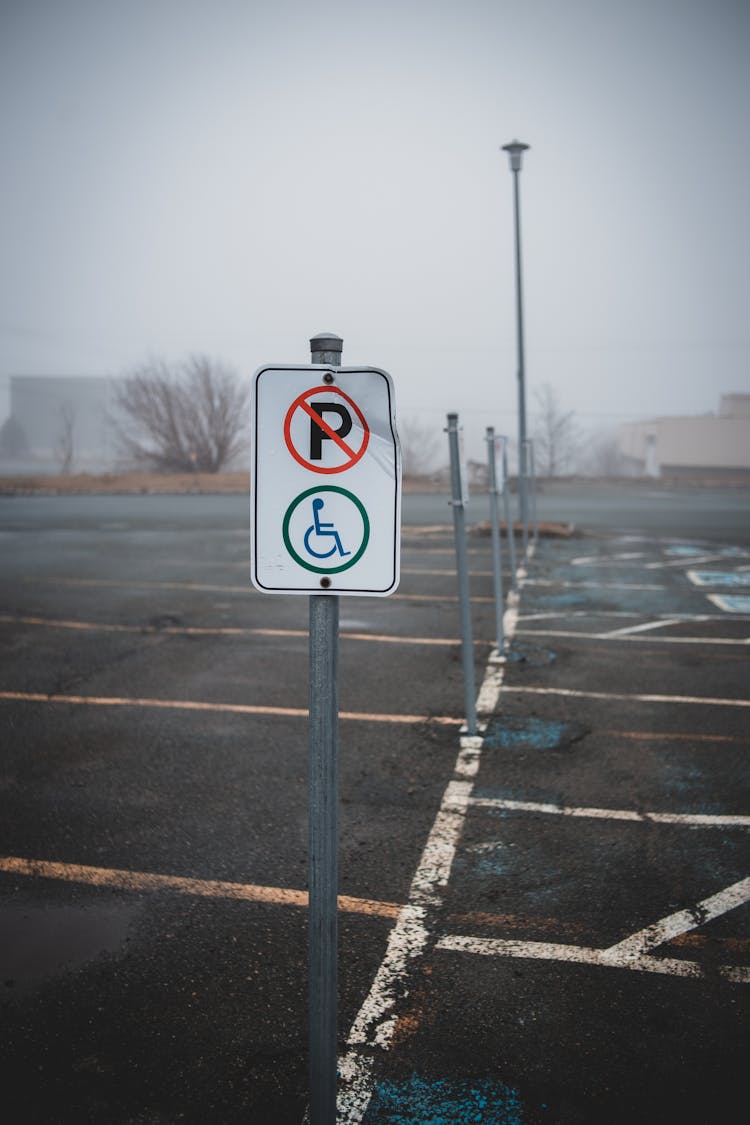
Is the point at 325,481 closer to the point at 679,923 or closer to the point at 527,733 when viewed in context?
the point at 679,923

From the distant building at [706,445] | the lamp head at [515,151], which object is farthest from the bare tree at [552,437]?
the lamp head at [515,151]

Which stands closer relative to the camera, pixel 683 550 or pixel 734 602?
pixel 734 602

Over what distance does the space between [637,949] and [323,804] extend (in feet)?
6.50

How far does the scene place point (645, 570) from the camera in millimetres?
13500

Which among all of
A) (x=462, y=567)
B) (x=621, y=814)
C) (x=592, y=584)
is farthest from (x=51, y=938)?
(x=592, y=584)

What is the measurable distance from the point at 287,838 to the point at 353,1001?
131cm

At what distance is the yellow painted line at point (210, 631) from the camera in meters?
8.58

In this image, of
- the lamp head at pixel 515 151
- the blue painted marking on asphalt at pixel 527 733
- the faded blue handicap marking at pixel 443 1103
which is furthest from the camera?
the lamp head at pixel 515 151

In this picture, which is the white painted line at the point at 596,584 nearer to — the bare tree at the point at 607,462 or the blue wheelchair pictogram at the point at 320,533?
the blue wheelchair pictogram at the point at 320,533

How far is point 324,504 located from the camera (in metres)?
1.78

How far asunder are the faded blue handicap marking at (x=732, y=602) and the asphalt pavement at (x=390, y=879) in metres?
1.61

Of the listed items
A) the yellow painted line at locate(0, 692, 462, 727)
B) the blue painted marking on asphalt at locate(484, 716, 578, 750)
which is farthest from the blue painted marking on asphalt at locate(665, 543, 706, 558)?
the yellow painted line at locate(0, 692, 462, 727)

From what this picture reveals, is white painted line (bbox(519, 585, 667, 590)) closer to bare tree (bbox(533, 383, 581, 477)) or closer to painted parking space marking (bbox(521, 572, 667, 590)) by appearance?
painted parking space marking (bbox(521, 572, 667, 590))

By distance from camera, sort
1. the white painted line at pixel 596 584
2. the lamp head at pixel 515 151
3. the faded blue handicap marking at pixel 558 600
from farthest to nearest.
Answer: the lamp head at pixel 515 151 < the white painted line at pixel 596 584 < the faded blue handicap marking at pixel 558 600
